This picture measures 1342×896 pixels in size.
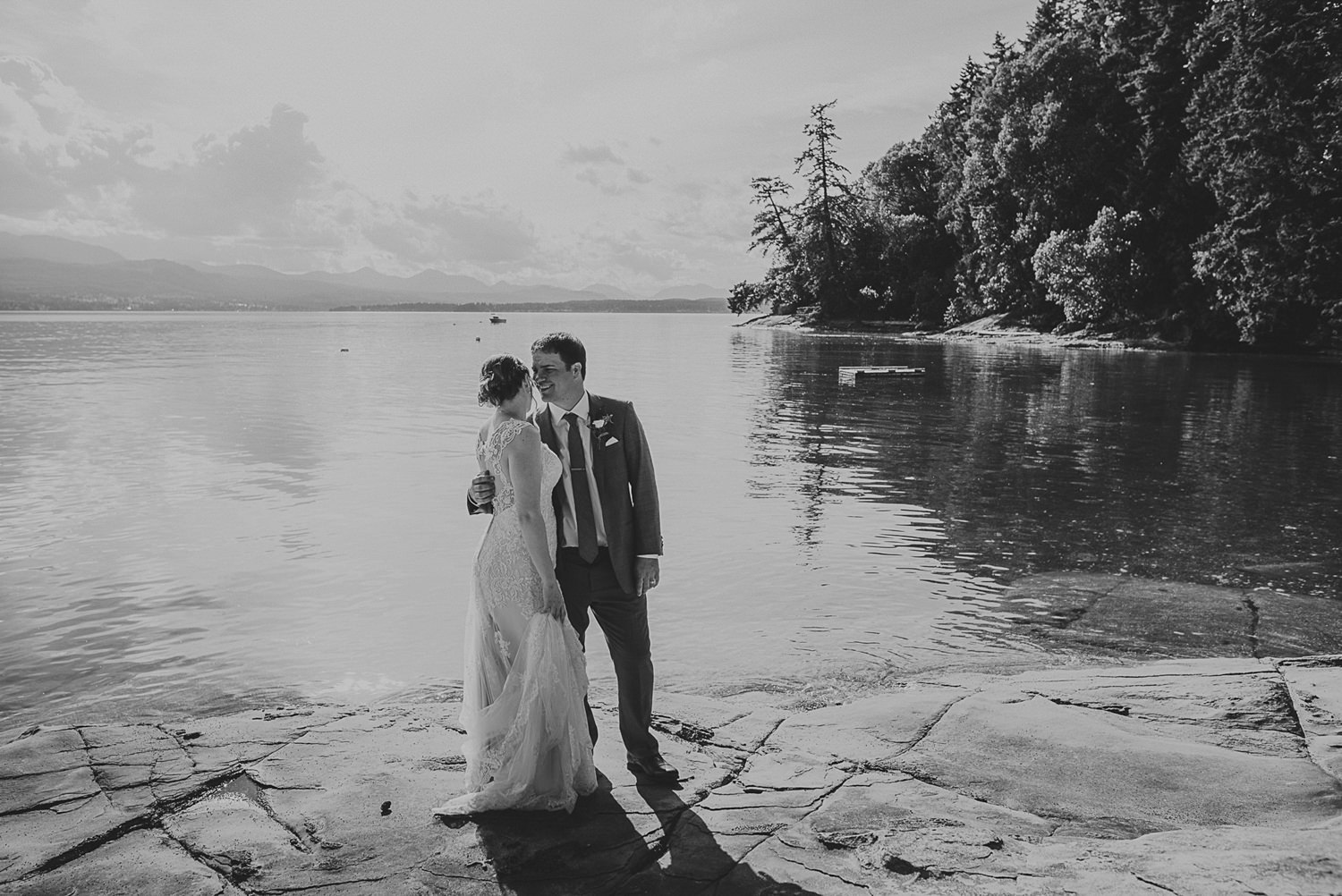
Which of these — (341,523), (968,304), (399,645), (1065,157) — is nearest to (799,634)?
(399,645)

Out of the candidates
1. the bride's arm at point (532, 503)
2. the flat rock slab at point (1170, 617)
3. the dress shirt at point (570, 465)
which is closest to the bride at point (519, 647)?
the bride's arm at point (532, 503)

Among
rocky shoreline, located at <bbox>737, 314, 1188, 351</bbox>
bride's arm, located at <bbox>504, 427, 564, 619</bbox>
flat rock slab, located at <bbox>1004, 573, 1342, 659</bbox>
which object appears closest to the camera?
bride's arm, located at <bbox>504, 427, 564, 619</bbox>

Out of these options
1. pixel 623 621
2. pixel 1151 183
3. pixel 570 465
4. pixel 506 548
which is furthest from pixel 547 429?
pixel 1151 183

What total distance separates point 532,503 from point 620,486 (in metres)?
0.60

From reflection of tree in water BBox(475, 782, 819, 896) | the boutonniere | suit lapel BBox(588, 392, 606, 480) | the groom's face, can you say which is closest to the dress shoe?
reflection of tree in water BBox(475, 782, 819, 896)

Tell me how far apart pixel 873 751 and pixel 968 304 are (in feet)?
248

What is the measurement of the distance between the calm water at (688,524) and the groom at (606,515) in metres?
3.28

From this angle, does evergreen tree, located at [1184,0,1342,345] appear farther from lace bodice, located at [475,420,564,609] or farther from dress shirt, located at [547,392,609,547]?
lace bodice, located at [475,420,564,609]

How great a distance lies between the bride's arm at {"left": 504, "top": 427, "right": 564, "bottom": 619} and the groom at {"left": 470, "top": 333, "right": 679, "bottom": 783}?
32cm

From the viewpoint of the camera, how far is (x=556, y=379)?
5609 mm

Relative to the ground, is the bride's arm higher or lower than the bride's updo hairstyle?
lower

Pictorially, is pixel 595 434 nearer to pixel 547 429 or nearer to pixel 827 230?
pixel 547 429

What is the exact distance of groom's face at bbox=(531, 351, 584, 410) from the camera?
18.3ft

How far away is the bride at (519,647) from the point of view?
5246 mm
